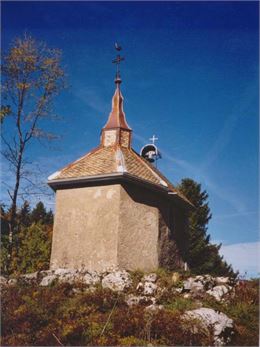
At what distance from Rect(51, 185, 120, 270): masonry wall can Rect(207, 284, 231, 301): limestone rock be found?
11.8 feet

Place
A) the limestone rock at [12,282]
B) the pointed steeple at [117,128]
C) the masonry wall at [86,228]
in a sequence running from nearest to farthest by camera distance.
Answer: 1. the limestone rock at [12,282]
2. the masonry wall at [86,228]
3. the pointed steeple at [117,128]

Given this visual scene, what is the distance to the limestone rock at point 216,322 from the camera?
1090 cm

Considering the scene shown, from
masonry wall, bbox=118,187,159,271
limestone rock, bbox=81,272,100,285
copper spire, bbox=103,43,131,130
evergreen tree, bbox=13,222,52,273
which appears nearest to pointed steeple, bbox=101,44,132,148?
copper spire, bbox=103,43,131,130

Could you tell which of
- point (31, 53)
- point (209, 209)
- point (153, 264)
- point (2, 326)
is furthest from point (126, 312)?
point (209, 209)

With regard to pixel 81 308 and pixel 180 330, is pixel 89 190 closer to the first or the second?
pixel 81 308

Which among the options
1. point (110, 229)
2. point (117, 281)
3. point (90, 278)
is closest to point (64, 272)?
point (90, 278)

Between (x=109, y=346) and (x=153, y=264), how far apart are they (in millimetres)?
6620

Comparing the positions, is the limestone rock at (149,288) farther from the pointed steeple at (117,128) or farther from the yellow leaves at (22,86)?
the yellow leaves at (22,86)

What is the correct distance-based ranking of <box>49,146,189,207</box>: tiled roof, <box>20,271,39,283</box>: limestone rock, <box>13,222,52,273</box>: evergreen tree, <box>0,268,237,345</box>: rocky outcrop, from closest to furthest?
<box>0,268,237,345</box>: rocky outcrop < <box>20,271,39,283</box>: limestone rock < <box>49,146,189,207</box>: tiled roof < <box>13,222,52,273</box>: evergreen tree

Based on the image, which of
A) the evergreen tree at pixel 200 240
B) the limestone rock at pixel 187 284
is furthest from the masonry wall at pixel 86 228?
the evergreen tree at pixel 200 240

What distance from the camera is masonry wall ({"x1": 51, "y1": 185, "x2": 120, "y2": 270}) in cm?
1568

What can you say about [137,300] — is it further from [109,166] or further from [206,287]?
[109,166]

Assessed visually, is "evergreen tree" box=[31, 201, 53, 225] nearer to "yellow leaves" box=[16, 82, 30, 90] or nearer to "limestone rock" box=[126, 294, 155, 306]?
"yellow leaves" box=[16, 82, 30, 90]

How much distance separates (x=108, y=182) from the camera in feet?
53.8
